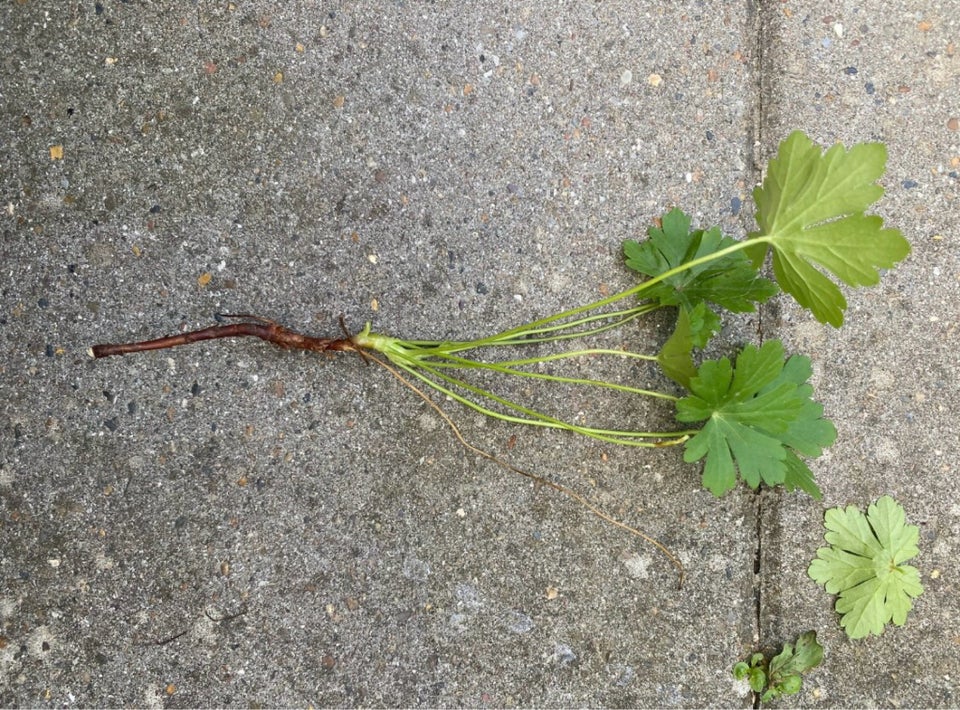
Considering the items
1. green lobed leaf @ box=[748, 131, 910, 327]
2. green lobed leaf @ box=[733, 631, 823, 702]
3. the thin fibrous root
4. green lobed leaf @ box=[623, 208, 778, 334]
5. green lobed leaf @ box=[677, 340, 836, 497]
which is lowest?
green lobed leaf @ box=[733, 631, 823, 702]

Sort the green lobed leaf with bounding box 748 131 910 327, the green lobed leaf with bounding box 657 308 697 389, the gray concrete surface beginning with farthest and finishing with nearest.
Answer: the gray concrete surface < the green lobed leaf with bounding box 657 308 697 389 < the green lobed leaf with bounding box 748 131 910 327

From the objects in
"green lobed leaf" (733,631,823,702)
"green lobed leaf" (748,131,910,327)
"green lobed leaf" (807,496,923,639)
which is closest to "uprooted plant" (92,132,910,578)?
"green lobed leaf" (748,131,910,327)

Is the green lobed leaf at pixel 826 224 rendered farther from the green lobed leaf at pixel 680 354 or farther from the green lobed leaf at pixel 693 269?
the green lobed leaf at pixel 680 354

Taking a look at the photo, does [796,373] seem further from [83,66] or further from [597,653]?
[83,66]

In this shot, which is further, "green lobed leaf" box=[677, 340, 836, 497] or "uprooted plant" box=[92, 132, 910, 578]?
"green lobed leaf" box=[677, 340, 836, 497]

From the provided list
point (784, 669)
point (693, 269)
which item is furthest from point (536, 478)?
point (784, 669)

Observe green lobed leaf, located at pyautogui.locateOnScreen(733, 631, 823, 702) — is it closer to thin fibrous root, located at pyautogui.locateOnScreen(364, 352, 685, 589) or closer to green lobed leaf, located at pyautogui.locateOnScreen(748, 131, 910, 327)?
thin fibrous root, located at pyautogui.locateOnScreen(364, 352, 685, 589)

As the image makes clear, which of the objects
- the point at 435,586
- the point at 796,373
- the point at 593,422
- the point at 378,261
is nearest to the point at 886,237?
the point at 796,373

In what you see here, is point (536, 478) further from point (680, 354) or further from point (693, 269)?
point (693, 269)
